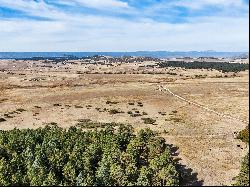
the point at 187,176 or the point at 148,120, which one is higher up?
the point at 148,120

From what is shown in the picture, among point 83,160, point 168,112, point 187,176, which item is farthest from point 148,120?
point 83,160

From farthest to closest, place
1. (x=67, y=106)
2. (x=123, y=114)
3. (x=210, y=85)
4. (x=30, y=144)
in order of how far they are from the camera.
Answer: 1. (x=210, y=85)
2. (x=67, y=106)
3. (x=123, y=114)
4. (x=30, y=144)


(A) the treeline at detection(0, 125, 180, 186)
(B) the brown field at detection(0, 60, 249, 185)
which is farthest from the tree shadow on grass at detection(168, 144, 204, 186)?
(A) the treeline at detection(0, 125, 180, 186)

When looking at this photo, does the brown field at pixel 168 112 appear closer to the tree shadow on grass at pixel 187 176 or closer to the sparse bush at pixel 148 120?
the tree shadow on grass at pixel 187 176

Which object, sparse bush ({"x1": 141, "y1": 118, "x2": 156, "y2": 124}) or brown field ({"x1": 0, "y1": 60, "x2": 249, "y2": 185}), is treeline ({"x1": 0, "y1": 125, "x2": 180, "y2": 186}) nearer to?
brown field ({"x1": 0, "y1": 60, "x2": 249, "y2": 185})

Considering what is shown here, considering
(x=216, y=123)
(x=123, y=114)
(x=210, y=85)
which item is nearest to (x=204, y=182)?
(x=216, y=123)

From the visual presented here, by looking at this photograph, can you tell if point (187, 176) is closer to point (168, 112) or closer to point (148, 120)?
point (148, 120)

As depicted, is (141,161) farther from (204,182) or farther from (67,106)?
(67,106)

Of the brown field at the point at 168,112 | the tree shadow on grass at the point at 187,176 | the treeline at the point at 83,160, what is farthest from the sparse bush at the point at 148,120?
the tree shadow on grass at the point at 187,176

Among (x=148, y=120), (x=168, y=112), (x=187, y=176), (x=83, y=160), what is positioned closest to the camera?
(x=83, y=160)
